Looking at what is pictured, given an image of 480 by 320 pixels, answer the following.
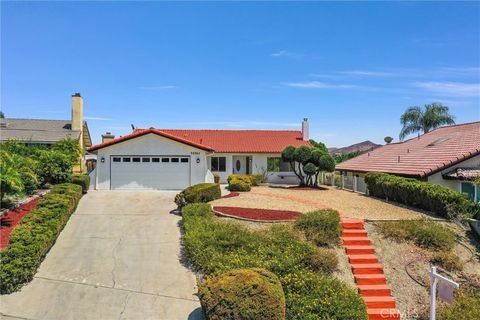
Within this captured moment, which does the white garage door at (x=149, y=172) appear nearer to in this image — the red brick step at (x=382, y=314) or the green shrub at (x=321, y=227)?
the green shrub at (x=321, y=227)

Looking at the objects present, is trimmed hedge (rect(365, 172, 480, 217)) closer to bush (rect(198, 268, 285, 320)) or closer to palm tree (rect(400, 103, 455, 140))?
bush (rect(198, 268, 285, 320))

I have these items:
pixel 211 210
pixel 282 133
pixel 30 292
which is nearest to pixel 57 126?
pixel 282 133

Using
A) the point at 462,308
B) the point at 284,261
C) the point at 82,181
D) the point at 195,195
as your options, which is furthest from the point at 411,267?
the point at 82,181

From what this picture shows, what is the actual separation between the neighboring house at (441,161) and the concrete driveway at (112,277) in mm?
12686

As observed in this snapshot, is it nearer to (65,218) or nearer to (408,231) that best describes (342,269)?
(408,231)

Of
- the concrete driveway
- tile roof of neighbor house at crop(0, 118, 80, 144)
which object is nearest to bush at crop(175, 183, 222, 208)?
the concrete driveway

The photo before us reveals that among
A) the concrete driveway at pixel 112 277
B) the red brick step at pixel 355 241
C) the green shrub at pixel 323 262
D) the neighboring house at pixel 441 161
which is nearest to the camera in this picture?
the concrete driveway at pixel 112 277

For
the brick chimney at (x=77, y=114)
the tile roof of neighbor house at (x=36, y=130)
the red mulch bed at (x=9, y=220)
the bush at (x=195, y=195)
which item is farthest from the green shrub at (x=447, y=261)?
the brick chimney at (x=77, y=114)

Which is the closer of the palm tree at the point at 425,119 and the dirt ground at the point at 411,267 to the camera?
the dirt ground at the point at 411,267

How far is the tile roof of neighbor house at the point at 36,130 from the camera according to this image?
3195 centimetres

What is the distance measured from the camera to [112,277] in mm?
10578

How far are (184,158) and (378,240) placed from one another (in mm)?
14792

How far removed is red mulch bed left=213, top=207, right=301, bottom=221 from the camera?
555 inches

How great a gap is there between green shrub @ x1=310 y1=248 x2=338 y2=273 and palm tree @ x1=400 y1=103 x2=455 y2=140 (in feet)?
126
